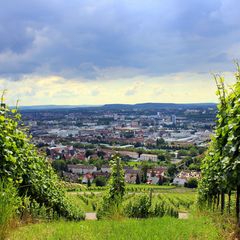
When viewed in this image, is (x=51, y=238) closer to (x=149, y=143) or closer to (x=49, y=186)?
(x=49, y=186)

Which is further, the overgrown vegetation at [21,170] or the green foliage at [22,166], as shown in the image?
the green foliage at [22,166]

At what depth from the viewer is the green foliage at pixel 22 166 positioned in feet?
22.4

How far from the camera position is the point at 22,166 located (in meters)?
9.14

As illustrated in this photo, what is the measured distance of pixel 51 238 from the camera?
5.76 metres

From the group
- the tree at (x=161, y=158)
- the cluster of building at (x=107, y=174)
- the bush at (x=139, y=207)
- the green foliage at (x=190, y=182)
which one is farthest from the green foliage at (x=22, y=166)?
the tree at (x=161, y=158)

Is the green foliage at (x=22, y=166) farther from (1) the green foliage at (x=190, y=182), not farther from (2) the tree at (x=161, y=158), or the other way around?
(2) the tree at (x=161, y=158)

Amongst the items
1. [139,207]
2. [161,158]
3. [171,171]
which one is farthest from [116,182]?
[161,158]

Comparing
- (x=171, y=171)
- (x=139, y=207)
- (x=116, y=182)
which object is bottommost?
(x=171, y=171)

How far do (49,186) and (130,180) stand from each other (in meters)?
72.1

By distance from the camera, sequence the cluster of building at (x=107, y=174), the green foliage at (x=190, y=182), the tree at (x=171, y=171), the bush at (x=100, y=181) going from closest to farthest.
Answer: the green foliage at (x=190, y=182) → the bush at (x=100, y=181) → the cluster of building at (x=107, y=174) → the tree at (x=171, y=171)

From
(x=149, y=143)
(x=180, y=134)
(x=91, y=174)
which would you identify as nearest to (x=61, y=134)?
(x=149, y=143)

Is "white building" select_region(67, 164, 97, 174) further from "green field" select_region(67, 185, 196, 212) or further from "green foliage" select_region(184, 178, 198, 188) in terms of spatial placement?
"green field" select_region(67, 185, 196, 212)

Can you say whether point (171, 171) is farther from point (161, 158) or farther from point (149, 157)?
point (161, 158)

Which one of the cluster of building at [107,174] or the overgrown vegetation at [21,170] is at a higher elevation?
the overgrown vegetation at [21,170]
